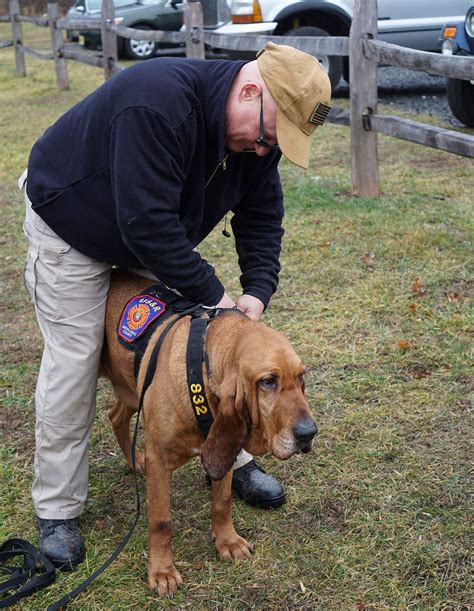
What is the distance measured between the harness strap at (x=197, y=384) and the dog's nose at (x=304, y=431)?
0.36 meters

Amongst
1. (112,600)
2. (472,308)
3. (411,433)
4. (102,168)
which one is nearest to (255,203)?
(102,168)

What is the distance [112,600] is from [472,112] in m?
8.24

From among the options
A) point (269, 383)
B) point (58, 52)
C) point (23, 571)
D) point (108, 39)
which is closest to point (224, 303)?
point (269, 383)

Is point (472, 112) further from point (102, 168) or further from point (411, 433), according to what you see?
point (102, 168)

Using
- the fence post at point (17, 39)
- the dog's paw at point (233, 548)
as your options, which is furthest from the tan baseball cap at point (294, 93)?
the fence post at point (17, 39)

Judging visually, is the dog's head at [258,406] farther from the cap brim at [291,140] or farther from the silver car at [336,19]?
the silver car at [336,19]

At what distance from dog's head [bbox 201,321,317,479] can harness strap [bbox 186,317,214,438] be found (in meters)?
0.06

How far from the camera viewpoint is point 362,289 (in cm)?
577

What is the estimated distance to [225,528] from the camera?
3.35 meters

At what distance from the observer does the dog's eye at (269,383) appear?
271cm

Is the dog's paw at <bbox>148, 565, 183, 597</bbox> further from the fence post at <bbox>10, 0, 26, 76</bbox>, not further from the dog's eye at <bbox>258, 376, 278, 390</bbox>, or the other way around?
the fence post at <bbox>10, 0, 26, 76</bbox>

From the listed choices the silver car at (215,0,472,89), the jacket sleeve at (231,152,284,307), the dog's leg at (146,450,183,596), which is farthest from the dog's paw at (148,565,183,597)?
the silver car at (215,0,472,89)

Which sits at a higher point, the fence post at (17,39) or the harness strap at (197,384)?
the harness strap at (197,384)

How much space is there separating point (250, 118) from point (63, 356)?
3.94ft
